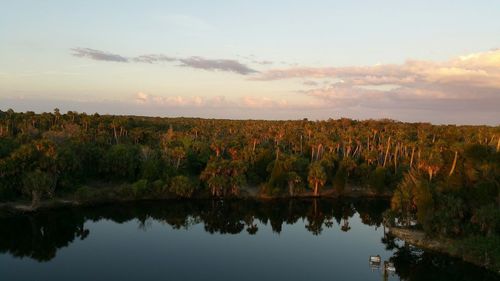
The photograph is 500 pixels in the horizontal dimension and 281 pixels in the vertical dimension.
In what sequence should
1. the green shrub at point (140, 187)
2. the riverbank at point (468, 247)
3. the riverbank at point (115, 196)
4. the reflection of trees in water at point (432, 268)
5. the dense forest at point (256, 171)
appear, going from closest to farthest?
the reflection of trees in water at point (432, 268) < the riverbank at point (468, 247) < the dense forest at point (256, 171) < the riverbank at point (115, 196) < the green shrub at point (140, 187)

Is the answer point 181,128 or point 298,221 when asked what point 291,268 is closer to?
point 298,221

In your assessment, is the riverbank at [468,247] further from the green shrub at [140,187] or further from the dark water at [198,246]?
the green shrub at [140,187]

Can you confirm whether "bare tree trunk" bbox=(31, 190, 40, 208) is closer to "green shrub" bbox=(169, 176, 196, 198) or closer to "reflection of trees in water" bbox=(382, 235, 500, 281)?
"green shrub" bbox=(169, 176, 196, 198)

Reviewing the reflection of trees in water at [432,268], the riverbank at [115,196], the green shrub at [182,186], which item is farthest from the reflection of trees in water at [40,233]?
the reflection of trees in water at [432,268]

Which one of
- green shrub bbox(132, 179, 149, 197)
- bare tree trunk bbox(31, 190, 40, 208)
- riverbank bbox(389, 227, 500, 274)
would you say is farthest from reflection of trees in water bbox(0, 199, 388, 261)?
riverbank bbox(389, 227, 500, 274)

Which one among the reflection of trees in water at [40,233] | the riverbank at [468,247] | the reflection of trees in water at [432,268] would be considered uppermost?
the riverbank at [468,247]

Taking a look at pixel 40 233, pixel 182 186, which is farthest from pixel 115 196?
pixel 40 233

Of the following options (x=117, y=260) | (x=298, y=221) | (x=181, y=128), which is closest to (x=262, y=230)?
(x=298, y=221)
